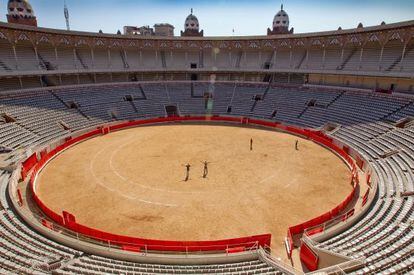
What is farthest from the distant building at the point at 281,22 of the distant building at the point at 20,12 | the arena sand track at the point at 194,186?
the distant building at the point at 20,12

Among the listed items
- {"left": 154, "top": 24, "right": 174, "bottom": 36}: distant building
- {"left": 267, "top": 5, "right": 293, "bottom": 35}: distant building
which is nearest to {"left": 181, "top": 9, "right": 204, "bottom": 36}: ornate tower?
{"left": 267, "top": 5, "right": 293, "bottom": 35}: distant building

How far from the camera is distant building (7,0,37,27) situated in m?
63.4

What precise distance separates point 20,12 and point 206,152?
6437 centimetres

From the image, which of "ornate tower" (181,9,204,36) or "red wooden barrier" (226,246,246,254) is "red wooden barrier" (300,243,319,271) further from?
"ornate tower" (181,9,204,36)

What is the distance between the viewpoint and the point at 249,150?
111 feet

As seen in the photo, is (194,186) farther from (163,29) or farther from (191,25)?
(163,29)

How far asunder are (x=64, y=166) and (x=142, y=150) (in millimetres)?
8860

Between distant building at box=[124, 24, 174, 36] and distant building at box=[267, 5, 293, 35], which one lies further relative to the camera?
distant building at box=[124, 24, 174, 36]

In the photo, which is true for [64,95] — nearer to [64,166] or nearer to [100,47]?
[100,47]

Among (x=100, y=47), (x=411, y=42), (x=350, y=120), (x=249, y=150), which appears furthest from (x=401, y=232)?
(x=100, y=47)

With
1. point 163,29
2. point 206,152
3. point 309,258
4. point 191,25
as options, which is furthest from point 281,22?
point 309,258

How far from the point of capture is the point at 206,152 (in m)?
32.9

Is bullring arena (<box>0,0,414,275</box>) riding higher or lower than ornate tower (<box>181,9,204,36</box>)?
lower

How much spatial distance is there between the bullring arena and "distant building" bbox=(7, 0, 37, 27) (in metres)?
0.24
